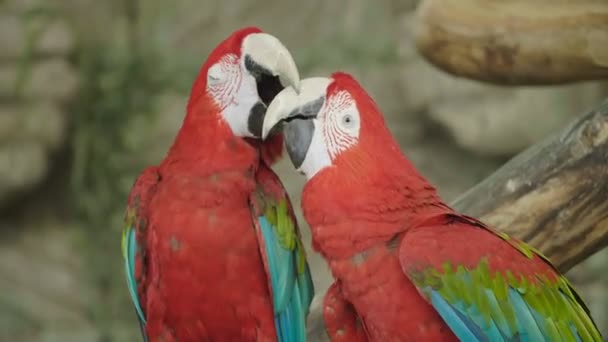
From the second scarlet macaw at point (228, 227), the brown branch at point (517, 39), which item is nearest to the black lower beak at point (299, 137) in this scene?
the second scarlet macaw at point (228, 227)

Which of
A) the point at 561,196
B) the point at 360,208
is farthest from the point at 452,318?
the point at 561,196

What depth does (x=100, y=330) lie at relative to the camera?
297 cm

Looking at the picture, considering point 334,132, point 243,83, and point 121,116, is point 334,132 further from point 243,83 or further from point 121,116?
point 121,116

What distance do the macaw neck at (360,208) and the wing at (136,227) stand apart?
30 centimetres

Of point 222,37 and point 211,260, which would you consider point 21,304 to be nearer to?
point 222,37

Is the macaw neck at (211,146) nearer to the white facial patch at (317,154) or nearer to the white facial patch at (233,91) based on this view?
the white facial patch at (233,91)

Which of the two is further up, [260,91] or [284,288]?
[260,91]

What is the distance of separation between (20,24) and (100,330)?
0.89 metres

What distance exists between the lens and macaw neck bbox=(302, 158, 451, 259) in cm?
130

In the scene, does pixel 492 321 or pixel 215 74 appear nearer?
pixel 492 321

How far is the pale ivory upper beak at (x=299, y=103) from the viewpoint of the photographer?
4.43 feet

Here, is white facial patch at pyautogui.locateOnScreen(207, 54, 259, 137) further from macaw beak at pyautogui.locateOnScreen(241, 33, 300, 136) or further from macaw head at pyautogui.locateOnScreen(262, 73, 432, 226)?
macaw head at pyautogui.locateOnScreen(262, 73, 432, 226)

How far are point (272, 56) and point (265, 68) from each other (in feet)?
0.07

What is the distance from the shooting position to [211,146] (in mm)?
1481
